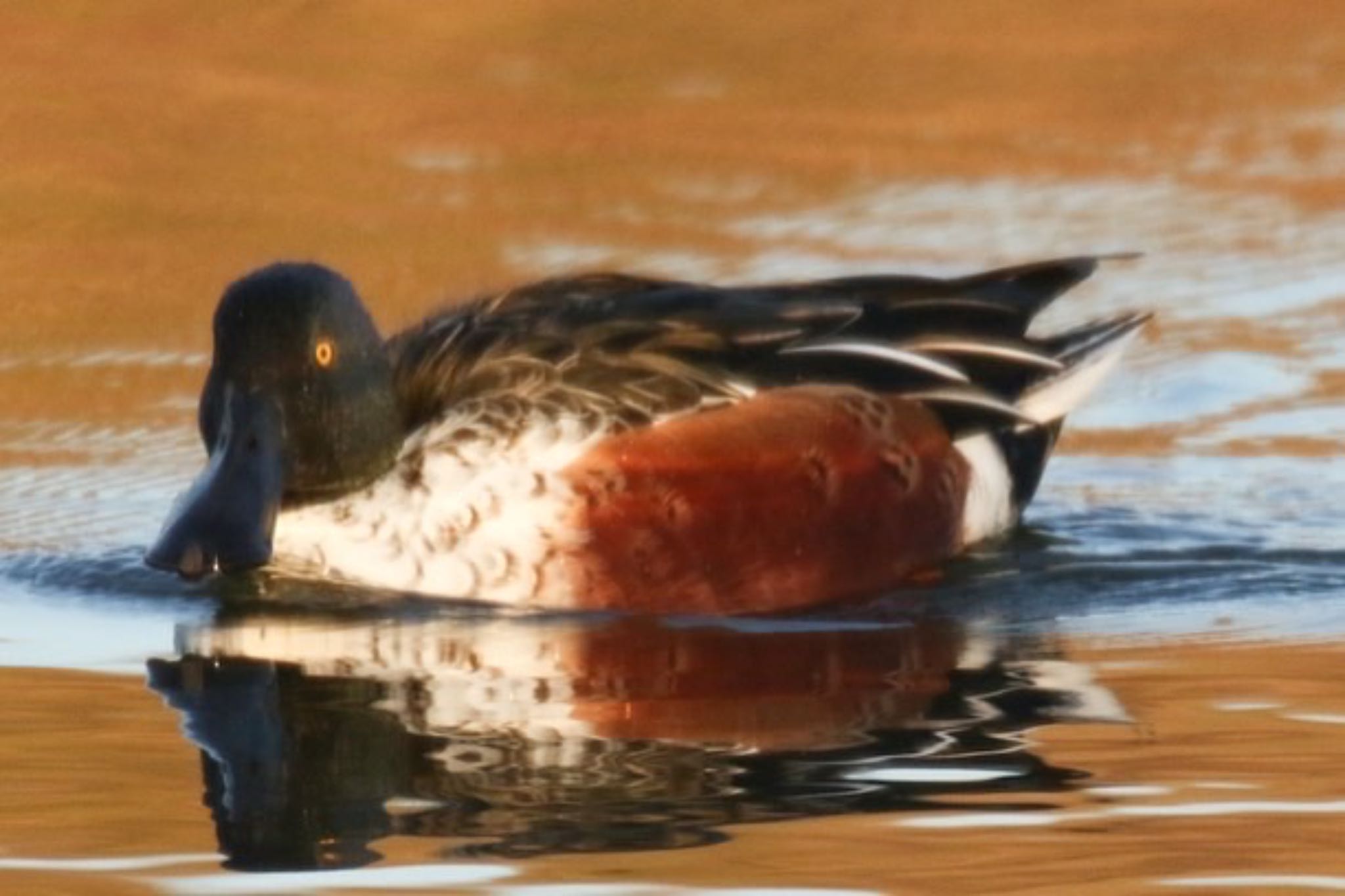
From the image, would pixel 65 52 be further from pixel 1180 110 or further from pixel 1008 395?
pixel 1008 395

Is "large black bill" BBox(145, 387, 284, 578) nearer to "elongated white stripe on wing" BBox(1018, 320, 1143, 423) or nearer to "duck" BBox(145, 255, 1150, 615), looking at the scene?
"duck" BBox(145, 255, 1150, 615)

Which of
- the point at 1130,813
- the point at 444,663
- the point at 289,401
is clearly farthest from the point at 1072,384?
the point at 1130,813

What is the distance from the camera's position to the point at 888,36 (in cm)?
1328

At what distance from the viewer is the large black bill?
6570 mm

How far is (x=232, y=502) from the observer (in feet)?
22.1

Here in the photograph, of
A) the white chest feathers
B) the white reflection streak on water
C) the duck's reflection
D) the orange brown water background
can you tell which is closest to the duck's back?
the white chest feathers

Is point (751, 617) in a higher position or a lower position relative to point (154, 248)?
lower

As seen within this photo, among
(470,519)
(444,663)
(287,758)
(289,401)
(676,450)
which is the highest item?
(289,401)

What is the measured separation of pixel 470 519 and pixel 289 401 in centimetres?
47

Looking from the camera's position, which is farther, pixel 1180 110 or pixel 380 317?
pixel 1180 110

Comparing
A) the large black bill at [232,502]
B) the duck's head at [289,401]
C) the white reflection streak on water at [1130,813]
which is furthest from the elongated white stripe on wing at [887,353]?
the white reflection streak on water at [1130,813]

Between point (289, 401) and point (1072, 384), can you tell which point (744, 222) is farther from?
point (289, 401)

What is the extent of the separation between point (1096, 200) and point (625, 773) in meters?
6.49

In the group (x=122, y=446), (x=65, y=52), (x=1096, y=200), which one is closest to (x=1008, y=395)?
(x=122, y=446)
